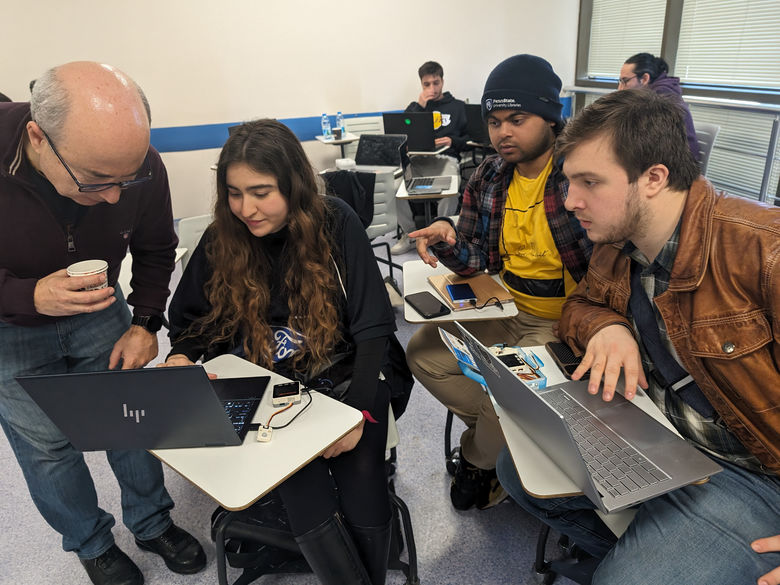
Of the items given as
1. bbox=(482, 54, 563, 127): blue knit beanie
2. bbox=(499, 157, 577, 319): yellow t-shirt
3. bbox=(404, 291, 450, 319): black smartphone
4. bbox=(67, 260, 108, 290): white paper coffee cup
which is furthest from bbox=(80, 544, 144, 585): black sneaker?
bbox=(482, 54, 563, 127): blue knit beanie

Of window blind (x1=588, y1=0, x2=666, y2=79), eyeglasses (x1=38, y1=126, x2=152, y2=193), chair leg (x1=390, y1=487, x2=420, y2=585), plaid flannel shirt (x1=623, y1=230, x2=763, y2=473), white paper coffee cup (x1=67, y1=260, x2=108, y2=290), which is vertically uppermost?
window blind (x1=588, y1=0, x2=666, y2=79)

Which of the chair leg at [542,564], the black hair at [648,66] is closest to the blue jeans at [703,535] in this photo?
the chair leg at [542,564]

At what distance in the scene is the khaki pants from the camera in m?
A: 1.79

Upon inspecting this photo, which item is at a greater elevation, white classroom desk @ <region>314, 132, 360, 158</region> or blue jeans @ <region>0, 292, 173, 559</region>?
white classroom desk @ <region>314, 132, 360, 158</region>

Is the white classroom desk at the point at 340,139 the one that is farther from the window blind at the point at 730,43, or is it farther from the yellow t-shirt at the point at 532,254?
the yellow t-shirt at the point at 532,254

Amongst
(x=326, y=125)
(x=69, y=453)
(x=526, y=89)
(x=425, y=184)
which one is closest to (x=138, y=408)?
(x=69, y=453)

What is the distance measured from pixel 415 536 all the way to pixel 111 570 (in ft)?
3.28

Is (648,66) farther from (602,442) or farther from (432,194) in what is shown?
(602,442)

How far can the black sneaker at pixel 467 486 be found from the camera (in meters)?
1.82

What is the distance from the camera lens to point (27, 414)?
1.36 meters

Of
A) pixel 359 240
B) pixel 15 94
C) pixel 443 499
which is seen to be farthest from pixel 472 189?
pixel 15 94

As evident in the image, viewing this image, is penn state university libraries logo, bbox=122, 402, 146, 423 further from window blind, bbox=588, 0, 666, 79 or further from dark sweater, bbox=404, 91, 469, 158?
window blind, bbox=588, 0, 666, 79

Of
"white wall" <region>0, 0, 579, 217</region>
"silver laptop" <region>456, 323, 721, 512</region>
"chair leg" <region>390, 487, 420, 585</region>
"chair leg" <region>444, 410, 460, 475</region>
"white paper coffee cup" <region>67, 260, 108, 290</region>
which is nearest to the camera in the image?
"silver laptop" <region>456, 323, 721, 512</region>

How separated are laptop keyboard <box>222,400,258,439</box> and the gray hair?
2.34ft
